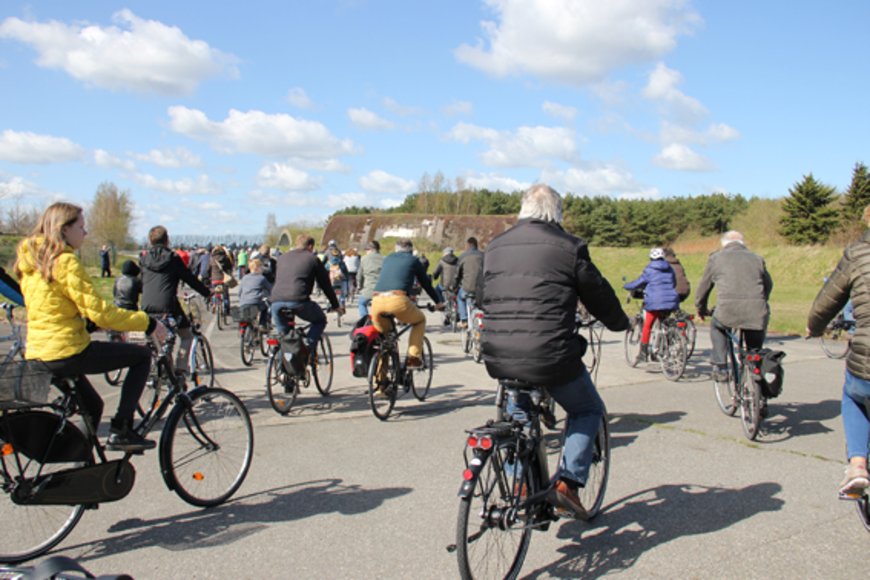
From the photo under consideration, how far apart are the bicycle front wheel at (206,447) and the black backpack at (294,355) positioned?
2597 millimetres

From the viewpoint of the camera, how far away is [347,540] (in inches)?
172

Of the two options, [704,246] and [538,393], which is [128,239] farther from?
[538,393]

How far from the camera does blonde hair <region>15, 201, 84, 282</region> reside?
13.9 ft

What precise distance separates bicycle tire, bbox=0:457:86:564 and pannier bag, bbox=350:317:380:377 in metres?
3.69

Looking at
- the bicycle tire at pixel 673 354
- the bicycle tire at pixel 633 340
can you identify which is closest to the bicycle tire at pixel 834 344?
the bicycle tire at pixel 633 340

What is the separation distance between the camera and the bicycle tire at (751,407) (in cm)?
677

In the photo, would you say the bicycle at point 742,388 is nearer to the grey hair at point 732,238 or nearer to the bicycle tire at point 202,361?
the grey hair at point 732,238

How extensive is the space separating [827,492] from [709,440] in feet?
5.19

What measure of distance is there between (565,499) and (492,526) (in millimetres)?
556

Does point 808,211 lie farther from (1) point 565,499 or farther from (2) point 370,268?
(1) point 565,499

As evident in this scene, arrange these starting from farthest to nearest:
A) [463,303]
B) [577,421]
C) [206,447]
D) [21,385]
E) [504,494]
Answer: [463,303] → [206,447] → [577,421] → [21,385] → [504,494]

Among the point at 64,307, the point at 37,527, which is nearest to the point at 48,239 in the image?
the point at 64,307

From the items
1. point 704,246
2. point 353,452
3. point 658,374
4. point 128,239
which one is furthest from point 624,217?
point 353,452

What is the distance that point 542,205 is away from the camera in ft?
13.6
